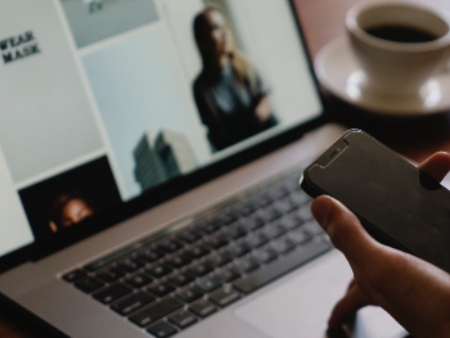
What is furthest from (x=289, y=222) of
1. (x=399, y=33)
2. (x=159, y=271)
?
(x=399, y=33)

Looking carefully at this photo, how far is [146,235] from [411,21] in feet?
1.10

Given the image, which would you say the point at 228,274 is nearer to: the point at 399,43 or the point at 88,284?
the point at 88,284

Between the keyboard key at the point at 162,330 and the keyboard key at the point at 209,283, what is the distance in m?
0.04

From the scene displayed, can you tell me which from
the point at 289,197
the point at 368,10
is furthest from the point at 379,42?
the point at 289,197

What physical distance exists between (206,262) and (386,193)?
17cm

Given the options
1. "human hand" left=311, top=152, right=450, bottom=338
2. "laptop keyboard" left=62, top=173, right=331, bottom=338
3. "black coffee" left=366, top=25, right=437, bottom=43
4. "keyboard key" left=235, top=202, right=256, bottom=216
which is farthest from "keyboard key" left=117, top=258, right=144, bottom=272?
"black coffee" left=366, top=25, right=437, bottom=43

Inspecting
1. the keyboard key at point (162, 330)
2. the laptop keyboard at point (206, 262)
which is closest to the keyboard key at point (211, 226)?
the laptop keyboard at point (206, 262)

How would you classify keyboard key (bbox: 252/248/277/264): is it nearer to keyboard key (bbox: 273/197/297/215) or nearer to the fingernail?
keyboard key (bbox: 273/197/297/215)

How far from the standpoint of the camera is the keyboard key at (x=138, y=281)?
0.50m

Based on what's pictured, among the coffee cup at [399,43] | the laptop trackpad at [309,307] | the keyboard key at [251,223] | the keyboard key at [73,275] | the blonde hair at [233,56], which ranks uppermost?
the blonde hair at [233,56]

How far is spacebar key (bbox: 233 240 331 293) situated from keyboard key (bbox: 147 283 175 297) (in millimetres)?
49

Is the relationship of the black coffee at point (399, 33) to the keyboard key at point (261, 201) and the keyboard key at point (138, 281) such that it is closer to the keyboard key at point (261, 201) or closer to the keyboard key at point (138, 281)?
the keyboard key at point (261, 201)

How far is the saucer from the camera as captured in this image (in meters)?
0.64

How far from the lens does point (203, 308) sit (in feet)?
1.58
